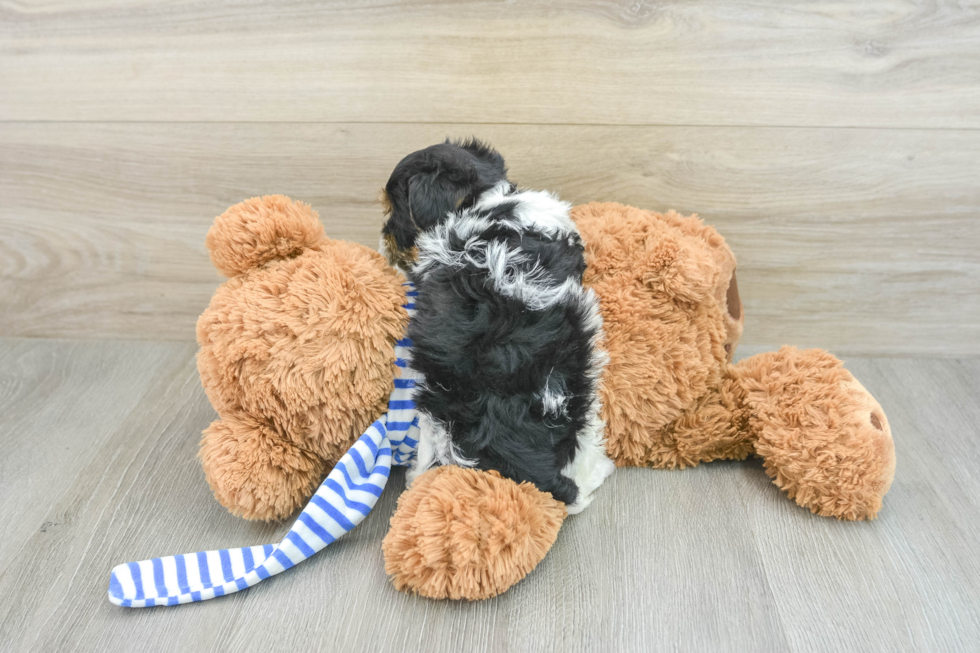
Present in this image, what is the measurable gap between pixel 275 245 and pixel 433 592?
15.2 inches

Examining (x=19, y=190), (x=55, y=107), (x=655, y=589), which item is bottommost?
(x=655, y=589)

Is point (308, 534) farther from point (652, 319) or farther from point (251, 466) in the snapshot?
point (652, 319)

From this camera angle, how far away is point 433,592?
60 cm

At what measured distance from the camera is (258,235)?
693mm

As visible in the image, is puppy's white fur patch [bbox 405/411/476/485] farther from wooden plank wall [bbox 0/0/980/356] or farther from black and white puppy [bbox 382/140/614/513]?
wooden plank wall [bbox 0/0/980/356]

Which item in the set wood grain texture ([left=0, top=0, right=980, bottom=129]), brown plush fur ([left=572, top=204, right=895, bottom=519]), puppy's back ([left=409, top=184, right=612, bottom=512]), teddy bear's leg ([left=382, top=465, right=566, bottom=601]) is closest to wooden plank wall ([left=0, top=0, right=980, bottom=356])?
wood grain texture ([left=0, top=0, right=980, bottom=129])

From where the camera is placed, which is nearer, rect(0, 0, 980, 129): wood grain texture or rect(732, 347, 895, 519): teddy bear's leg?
rect(732, 347, 895, 519): teddy bear's leg

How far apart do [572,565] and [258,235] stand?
46 cm

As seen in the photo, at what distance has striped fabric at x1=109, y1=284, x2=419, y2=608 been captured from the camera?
63 centimetres

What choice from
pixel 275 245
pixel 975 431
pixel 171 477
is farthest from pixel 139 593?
pixel 975 431

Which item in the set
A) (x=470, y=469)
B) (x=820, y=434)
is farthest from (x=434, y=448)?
(x=820, y=434)

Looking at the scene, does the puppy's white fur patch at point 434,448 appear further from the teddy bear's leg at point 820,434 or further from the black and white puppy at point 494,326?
the teddy bear's leg at point 820,434

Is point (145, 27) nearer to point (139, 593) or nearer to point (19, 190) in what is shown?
point (19, 190)

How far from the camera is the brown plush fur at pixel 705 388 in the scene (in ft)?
2.29
